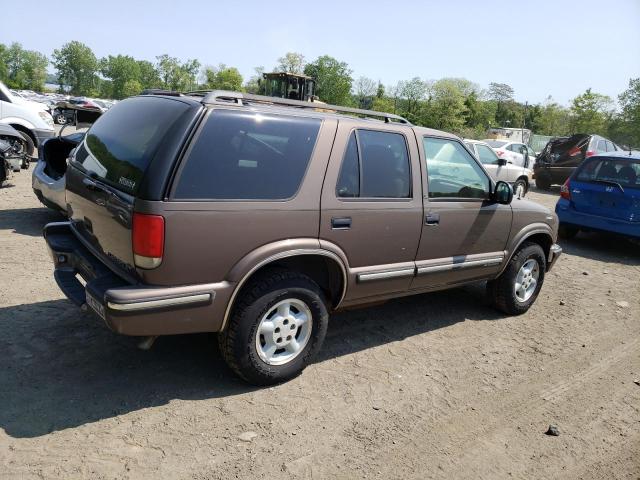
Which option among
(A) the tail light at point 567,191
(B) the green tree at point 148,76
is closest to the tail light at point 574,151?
(A) the tail light at point 567,191

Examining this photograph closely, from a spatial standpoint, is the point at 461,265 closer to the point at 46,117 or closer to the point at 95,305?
the point at 95,305

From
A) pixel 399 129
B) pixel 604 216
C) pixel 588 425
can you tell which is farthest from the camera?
pixel 604 216

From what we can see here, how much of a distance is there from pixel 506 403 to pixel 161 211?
8.84 feet

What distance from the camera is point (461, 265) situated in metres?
4.52

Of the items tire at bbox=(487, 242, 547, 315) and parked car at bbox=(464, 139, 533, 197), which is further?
parked car at bbox=(464, 139, 533, 197)

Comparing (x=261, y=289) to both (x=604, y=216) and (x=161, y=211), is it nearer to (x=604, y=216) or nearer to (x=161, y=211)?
(x=161, y=211)

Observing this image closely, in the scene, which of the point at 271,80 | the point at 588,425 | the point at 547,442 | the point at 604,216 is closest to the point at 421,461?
the point at 547,442

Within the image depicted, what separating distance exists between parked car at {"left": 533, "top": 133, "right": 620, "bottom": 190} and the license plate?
16.4 metres

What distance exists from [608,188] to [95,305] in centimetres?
809

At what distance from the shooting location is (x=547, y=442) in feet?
10.6

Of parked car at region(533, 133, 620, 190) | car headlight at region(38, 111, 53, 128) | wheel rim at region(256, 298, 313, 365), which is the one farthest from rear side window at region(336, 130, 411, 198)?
parked car at region(533, 133, 620, 190)

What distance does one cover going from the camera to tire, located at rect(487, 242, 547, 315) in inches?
201

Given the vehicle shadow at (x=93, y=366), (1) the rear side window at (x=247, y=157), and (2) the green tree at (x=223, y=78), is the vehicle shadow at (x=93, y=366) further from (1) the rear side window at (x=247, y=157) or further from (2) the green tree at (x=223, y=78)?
(2) the green tree at (x=223, y=78)

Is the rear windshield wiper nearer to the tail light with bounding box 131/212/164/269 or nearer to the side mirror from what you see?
the side mirror
